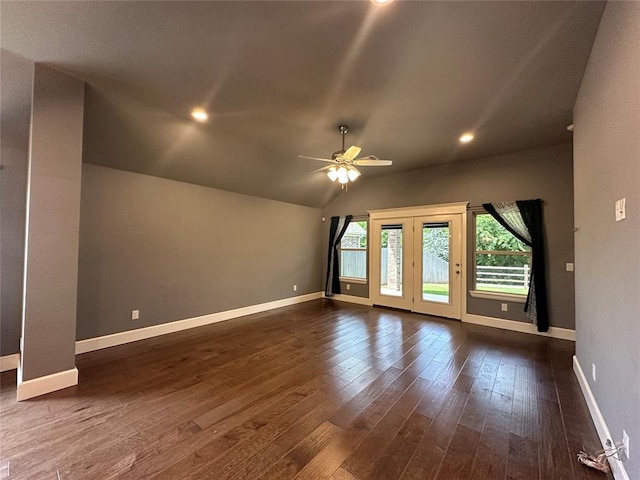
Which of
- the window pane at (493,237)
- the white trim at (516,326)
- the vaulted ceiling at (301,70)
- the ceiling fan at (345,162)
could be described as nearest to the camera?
the vaulted ceiling at (301,70)

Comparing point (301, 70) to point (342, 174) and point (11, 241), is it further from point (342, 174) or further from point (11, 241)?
point (11, 241)

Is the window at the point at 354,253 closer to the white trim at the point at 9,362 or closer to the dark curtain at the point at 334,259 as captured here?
the dark curtain at the point at 334,259

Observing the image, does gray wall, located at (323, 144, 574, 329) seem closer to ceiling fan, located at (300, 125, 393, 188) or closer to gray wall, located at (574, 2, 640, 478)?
gray wall, located at (574, 2, 640, 478)

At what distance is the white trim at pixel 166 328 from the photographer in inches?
135

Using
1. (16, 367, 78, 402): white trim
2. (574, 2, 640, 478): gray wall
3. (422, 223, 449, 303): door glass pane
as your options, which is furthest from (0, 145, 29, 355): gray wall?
(422, 223, 449, 303): door glass pane

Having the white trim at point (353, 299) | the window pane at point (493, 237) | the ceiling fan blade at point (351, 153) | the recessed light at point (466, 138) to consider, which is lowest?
the white trim at point (353, 299)

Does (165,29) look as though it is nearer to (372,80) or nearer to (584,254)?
(372,80)

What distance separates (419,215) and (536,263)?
208 centimetres

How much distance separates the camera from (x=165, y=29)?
1936mm

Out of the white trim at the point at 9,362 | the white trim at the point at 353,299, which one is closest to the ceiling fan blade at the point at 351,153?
the white trim at the point at 353,299

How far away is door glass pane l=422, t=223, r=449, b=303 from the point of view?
5254 mm

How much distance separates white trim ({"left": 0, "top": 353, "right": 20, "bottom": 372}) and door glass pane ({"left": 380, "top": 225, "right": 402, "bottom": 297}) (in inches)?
225

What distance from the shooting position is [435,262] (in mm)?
5375

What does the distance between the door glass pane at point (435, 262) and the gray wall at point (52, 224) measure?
5.38 meters
